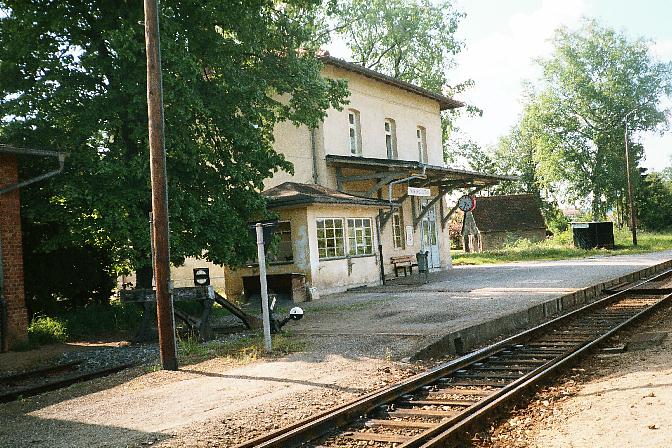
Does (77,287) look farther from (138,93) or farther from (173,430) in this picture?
(173,430)

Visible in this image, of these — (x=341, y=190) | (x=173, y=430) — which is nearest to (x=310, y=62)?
(x=341, y=190)

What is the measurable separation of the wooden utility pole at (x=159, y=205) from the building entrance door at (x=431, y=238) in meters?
20.2

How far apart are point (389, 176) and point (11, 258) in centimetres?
1312

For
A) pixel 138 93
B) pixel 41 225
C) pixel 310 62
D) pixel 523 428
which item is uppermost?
pixel 310 62

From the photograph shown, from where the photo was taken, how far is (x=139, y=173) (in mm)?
14539

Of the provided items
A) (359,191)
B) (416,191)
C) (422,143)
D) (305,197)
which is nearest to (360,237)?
(416,191)

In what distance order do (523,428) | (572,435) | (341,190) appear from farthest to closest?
(341,190) → (523,428) → (572,435)

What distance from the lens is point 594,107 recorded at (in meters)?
56.0

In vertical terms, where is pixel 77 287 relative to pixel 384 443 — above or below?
above

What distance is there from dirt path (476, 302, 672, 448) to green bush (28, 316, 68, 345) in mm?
11075

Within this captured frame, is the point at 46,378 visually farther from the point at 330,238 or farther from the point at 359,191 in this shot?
the point at 359,191

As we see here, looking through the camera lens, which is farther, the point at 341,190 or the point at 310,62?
the point at 341,190

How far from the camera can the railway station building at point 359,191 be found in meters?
20.5

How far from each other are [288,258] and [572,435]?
15352mm
